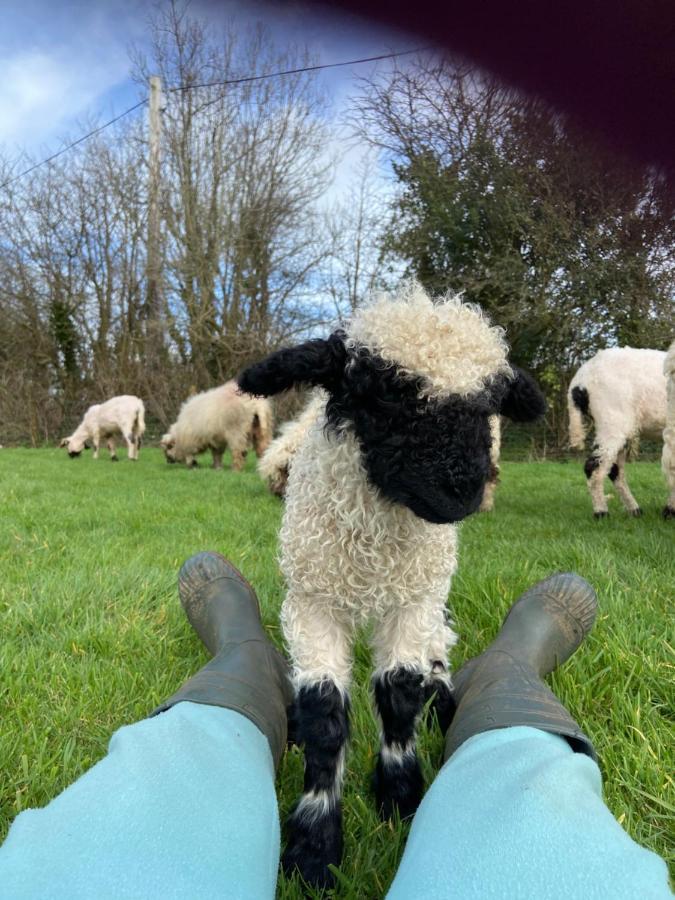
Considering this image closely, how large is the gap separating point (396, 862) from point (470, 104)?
365 inches

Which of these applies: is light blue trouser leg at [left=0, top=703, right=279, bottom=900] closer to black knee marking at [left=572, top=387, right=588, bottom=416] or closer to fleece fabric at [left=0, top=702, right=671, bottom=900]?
fleece fabric at [left=0, top=702, right=671, bottom=900]

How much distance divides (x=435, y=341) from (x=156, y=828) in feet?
4.76

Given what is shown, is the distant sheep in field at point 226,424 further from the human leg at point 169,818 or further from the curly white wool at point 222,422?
the human leg at point 169,818

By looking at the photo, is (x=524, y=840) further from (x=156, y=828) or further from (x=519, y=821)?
(x=156, y=828)

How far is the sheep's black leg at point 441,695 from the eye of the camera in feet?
7.10

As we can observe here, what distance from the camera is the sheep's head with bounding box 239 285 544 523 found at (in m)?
1.66

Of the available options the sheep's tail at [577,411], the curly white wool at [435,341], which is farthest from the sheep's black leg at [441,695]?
the sheep's tail at [577,411]

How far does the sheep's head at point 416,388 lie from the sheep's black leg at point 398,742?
1.85ft

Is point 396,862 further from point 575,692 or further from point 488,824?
point 575,692

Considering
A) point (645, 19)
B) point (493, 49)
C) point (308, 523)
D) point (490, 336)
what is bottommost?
point (308, 523)

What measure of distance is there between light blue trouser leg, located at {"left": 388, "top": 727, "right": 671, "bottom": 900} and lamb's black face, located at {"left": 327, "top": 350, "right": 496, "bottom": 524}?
66cm

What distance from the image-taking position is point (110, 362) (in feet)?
69.1

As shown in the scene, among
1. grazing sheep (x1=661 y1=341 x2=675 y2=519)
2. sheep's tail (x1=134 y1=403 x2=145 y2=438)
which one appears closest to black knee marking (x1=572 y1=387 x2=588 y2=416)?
grazing sheep (x1=661 y1=341 x2=675 y2=519)

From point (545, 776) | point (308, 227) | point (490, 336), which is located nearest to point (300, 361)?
point (490, 336)
